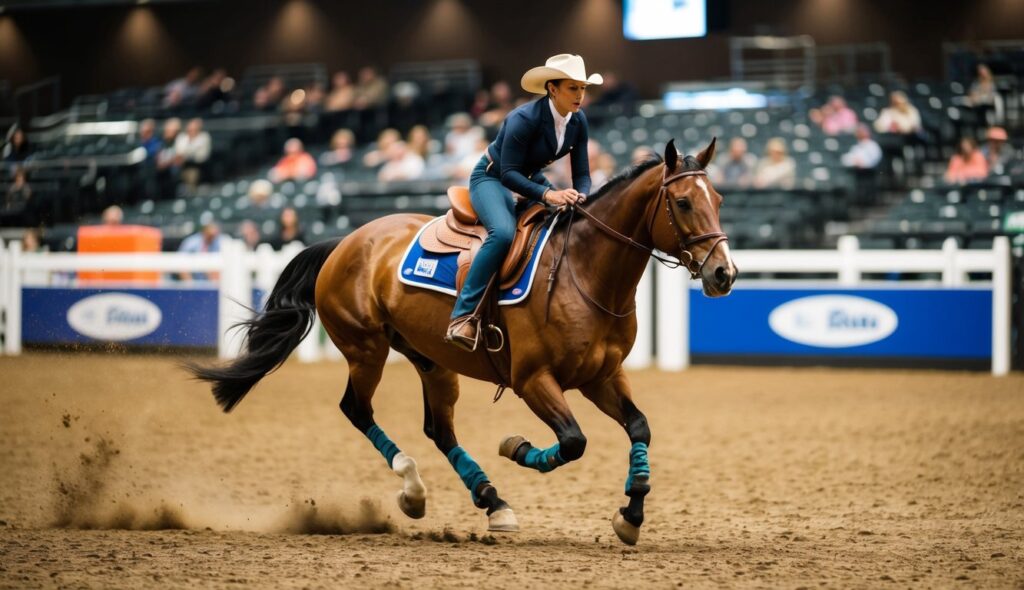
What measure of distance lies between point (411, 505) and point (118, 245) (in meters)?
11.0

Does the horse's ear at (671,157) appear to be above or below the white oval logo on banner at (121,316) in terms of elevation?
above

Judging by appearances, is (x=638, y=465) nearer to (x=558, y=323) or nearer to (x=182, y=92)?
(x=558, y=323)

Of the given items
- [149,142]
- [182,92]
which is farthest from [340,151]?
[182,92]

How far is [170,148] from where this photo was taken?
21812 mm

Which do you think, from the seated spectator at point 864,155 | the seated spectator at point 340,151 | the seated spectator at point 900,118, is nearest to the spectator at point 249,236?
the seated spectator at point 340,151

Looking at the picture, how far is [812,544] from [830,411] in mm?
5190

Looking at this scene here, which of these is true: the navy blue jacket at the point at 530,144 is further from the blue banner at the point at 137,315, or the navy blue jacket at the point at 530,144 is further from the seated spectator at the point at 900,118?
the seated spectator at the point at 900,118

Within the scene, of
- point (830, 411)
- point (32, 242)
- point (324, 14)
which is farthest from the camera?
point (324, 14)

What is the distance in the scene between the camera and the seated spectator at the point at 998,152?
14945 mm

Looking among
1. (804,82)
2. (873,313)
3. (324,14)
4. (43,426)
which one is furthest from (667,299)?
(324,14)

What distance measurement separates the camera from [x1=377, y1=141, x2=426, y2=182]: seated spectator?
18.7 metres

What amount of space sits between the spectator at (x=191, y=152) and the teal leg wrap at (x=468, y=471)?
54.3 ft

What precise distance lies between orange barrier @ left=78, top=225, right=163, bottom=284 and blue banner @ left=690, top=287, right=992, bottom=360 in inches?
288

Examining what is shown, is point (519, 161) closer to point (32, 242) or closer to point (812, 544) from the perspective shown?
point (812, 544)
